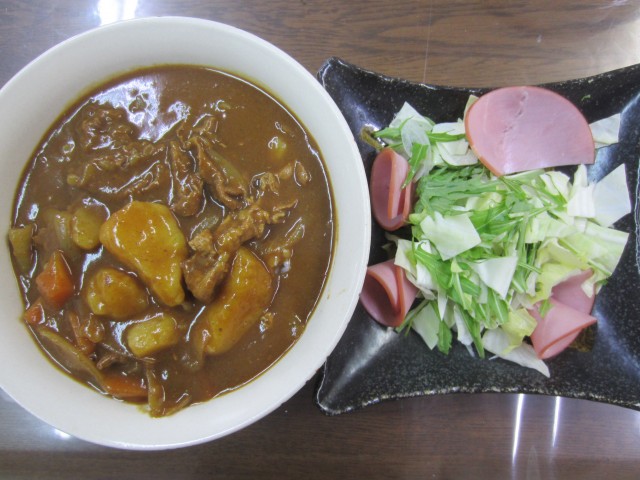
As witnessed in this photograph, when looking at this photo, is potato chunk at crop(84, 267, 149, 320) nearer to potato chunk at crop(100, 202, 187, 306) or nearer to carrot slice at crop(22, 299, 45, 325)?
potato chunk at crop(100, 202, 187, 306)

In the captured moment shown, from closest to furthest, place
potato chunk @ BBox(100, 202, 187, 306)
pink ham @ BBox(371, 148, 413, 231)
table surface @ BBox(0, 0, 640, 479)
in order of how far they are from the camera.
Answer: potato chunk @ BBox(100, 202, 187, 306), pink ham @ BBox(371, 148, 413, 231), table surface @ BBox(0, 0, 640, 479)

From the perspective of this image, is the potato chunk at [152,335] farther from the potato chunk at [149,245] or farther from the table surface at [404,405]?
the table surface at [404,405]

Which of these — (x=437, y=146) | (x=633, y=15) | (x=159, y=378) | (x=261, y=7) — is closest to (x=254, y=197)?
(x=159, y=378)

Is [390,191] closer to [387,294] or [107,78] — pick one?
[387,294]

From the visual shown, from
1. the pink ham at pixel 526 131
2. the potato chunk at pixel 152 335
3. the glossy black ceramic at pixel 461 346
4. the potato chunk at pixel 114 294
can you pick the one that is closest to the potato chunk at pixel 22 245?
the potato chunk at pixel 114 294

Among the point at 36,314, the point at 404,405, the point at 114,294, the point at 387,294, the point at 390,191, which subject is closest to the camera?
the point at 114,294

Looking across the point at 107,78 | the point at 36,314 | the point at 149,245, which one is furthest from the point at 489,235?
the point at 36,314

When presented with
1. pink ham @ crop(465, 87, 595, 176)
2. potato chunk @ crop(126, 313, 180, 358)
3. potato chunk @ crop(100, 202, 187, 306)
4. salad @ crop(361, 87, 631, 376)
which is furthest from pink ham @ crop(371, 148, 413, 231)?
potato chunk @ crop(126, 313, 180, 358)
